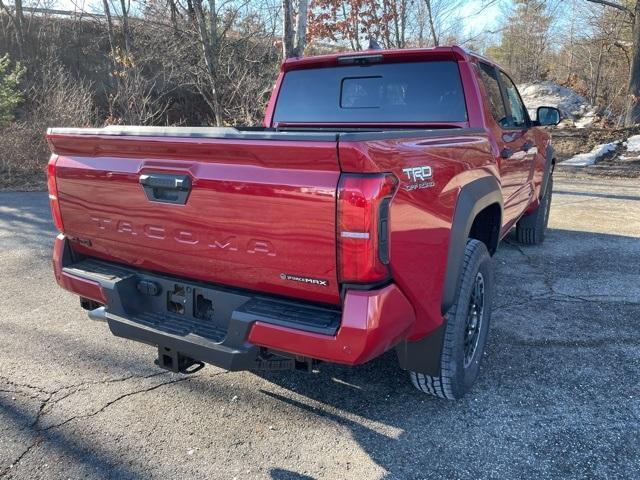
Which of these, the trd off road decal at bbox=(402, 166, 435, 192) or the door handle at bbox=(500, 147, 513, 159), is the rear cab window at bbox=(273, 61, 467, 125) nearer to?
the door handle at bbox=(500, 147, 513, 159)

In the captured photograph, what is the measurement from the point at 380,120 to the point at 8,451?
3104mm

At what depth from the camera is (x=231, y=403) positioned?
9.73ft

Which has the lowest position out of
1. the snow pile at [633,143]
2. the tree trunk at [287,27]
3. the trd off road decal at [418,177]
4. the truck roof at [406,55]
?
the snow pile at [633,143]

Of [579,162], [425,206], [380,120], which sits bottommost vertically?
[579,162]

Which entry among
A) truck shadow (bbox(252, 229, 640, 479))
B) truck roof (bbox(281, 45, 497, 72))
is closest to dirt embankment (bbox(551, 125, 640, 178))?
truck shadow (bbox(252, 229, 640, 479))

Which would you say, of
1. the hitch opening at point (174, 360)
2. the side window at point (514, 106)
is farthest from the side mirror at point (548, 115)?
the hitch opening at point (174, 360)

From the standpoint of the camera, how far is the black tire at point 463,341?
271cm

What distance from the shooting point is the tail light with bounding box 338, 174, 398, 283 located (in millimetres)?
2012

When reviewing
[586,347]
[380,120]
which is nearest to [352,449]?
[586,347]

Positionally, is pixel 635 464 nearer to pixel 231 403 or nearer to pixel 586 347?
pixel 586 347

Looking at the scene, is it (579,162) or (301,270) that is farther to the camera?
(579,162)

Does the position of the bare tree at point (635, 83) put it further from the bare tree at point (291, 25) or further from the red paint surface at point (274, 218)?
the red paint surface at point (274, 218)

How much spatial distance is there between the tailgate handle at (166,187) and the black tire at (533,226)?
4.91 metres

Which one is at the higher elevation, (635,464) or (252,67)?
(252,67)
